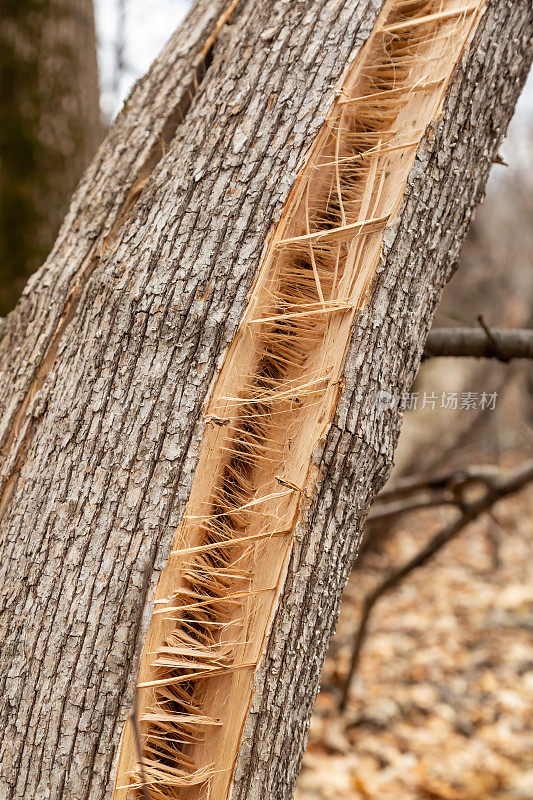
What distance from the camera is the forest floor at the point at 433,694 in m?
2.55

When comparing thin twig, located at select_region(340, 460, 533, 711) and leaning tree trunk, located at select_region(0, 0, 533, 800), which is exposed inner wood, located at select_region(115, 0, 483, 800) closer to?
leaning tree trunk, located at select_region(0, 0, 533, 800)

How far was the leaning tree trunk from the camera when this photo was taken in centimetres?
104

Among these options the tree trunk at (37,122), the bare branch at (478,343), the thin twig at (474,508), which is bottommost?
the thin twig at (474,508)

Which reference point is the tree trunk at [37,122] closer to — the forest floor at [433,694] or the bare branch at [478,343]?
the bare branch at [478,343]

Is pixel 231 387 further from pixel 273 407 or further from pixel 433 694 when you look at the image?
pixel 433 694

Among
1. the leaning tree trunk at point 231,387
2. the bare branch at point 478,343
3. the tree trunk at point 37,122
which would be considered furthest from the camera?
the tree trunk at point 37,122

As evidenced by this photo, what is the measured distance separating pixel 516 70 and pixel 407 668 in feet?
10.1

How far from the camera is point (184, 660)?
3.49 ft

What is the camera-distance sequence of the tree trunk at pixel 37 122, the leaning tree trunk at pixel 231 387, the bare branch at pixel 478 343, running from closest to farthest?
1. the leaning tree trunk at pixel 231 387
2. the bare branch at pixel 478 343
3. the tree trunk at pixel 37 122

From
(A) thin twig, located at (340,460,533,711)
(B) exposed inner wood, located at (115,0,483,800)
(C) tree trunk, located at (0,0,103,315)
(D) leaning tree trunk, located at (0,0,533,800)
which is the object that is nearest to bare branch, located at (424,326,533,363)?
(D) leaning tree trunk, located at (0,0,533,800)

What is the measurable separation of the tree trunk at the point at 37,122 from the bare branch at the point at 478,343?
167 centimetres

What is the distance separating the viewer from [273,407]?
1161 mm

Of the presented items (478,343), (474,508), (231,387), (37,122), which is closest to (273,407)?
(231,387)

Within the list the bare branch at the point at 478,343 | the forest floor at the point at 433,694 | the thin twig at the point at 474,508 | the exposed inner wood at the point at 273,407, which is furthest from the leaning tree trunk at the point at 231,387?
the forest floor at the point at 433,694
